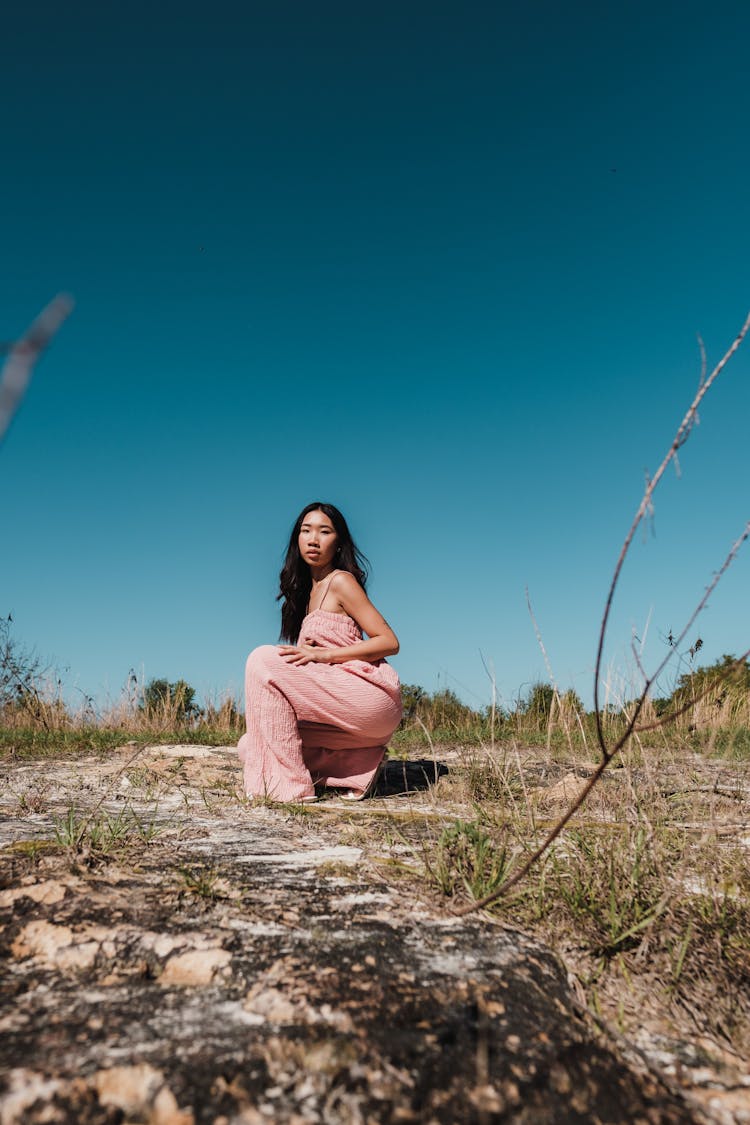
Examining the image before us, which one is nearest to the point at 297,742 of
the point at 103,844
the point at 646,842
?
the point at 103,844

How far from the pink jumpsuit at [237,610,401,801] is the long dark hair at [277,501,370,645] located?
20.4 inches

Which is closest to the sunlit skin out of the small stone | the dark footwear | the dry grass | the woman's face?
the woman's face

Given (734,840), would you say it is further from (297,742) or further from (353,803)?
(297,742)

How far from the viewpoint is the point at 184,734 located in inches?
323

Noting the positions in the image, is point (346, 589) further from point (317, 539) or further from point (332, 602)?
point (317, 539)

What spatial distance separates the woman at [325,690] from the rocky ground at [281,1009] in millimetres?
1856

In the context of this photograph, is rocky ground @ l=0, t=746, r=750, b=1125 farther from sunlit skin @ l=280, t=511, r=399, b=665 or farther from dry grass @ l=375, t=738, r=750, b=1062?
sunlit skin @ l=280, t=511, r=399, b=665

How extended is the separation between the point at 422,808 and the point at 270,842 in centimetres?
128

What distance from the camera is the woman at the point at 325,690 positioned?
4137mm

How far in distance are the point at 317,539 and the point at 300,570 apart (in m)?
0.36

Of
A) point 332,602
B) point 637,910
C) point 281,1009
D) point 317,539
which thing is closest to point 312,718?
point 332,602

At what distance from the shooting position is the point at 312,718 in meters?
4.28

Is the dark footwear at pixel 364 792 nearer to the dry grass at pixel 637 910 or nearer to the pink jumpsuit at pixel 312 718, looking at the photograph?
the pink jumpsuit at pixel 312 718

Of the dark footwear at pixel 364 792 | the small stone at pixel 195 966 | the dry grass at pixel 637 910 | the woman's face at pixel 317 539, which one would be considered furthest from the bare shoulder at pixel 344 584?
the small stone at pixel 195 966
